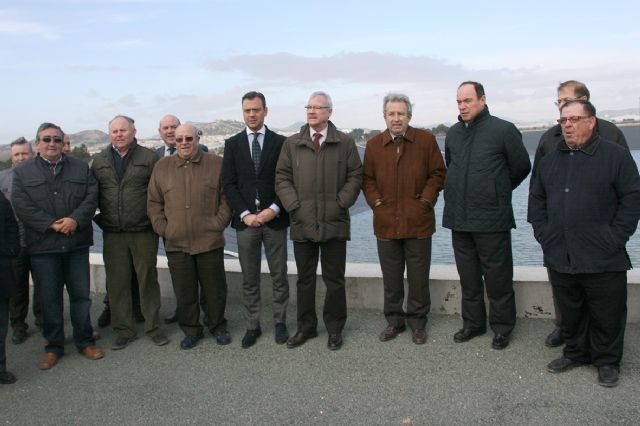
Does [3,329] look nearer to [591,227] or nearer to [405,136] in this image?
[405,136]

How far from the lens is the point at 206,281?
4809 mm

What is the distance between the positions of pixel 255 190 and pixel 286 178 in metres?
0.29

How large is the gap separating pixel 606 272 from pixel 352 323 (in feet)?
7.14

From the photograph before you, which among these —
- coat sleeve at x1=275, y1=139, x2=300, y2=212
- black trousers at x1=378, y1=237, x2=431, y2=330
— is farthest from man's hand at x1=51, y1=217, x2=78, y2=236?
black trousers at x1=378, y1=237, x2=431, y2=330

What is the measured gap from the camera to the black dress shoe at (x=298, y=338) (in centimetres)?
459

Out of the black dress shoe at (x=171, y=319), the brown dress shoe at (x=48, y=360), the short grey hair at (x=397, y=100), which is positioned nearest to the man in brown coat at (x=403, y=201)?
the short grey hair at (x=397, y=100)

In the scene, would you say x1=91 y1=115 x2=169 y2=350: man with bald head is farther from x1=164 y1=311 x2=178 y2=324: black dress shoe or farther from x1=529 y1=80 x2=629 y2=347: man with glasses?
x1=529 y1=80 x2=629 y2=347: man with glasses

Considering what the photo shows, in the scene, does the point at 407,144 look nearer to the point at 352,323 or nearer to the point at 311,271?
the point at 311,271

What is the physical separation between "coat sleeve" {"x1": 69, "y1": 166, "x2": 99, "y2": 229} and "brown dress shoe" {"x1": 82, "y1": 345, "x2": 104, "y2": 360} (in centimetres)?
100

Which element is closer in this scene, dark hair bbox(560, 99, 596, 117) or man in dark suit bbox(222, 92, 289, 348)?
dark hair bbox(560, 99, 596, 117)

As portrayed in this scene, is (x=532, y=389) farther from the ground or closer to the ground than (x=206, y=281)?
closer to the ground

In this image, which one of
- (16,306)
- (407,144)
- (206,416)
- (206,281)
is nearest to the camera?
(206,416)

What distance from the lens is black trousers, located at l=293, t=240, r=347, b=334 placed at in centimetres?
459

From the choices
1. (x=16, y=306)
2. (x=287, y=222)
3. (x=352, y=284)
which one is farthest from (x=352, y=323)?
(x=16, y=306)
